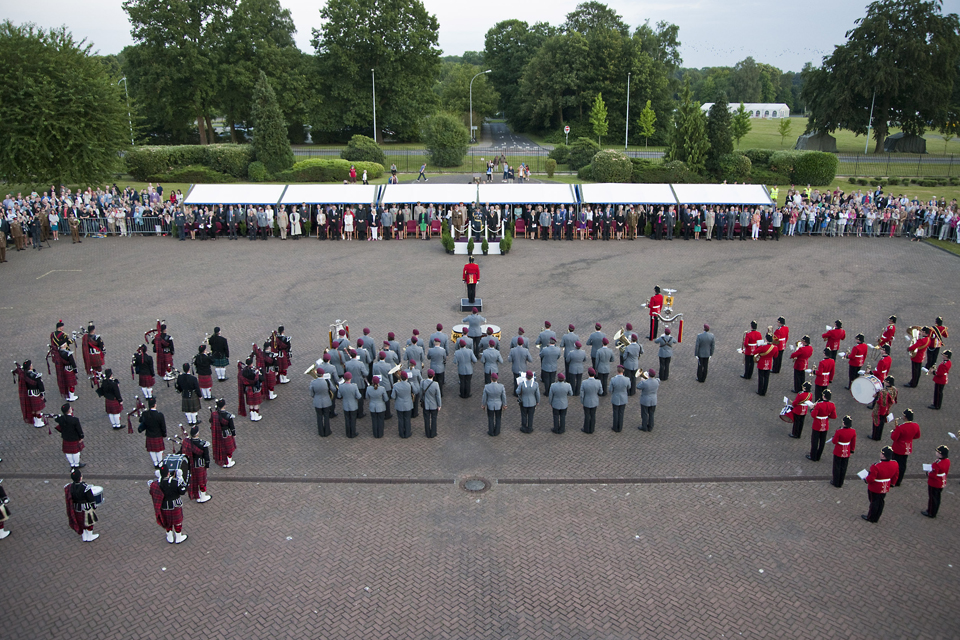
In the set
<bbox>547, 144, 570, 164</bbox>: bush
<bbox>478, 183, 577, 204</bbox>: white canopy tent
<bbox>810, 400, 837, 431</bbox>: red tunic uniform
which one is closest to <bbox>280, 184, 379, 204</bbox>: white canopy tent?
<bbox>478, 183, 577, 204</bbox>: white canopy tent

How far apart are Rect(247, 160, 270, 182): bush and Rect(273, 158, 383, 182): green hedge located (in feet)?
2.23

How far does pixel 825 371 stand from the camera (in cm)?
1433

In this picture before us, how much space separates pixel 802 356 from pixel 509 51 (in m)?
90.4

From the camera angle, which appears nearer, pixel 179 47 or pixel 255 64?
pixel 179 47

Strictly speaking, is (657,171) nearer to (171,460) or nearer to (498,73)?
(171,460)

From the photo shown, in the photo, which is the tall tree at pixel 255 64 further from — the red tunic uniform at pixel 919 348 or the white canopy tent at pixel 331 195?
the red tunic uniform at pixel 919 348

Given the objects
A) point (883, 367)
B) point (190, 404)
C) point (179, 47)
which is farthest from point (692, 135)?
point (179, 47)

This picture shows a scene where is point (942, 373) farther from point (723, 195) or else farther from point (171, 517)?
point (723, 195)

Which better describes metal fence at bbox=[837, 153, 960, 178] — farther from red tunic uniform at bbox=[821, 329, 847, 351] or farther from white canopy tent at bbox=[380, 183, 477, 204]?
red tunic uniform at bbox=[821, 329, 847, 351]

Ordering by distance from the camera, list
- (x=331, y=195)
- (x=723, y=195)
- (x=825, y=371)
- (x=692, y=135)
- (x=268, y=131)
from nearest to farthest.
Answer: (x=825, y=371) → (x=723, y=195) → (x=331, y=195) → (x=692, y=135) → (x=268, y=131)

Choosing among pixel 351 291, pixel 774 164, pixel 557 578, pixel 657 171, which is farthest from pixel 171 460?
pixel 774 164

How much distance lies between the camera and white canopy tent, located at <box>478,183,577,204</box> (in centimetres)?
3061

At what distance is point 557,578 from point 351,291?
47.9 ft

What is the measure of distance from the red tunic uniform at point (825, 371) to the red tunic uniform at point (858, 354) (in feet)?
2.79
